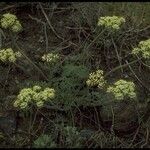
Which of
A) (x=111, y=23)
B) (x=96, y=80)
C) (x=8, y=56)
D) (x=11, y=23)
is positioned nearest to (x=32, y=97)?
(x=8, y=56)

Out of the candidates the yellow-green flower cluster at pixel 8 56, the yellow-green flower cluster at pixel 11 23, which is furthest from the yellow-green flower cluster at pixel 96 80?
the yellow-green flower cluster at pixel 11 23

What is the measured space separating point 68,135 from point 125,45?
1703 mm

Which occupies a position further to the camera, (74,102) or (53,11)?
(53,11)

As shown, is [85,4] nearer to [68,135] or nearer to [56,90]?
[56,90]

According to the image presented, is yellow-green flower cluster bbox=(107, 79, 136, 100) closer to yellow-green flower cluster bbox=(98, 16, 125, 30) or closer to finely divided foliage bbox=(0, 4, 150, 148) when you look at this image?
finely divided foliage bbox=(0, 4, 150, 148)

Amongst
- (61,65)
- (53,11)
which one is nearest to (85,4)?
(53,11)

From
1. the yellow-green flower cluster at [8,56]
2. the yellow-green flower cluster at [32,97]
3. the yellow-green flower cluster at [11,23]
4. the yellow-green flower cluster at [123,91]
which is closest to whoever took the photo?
the yellow-green flower cluster at [32,97]

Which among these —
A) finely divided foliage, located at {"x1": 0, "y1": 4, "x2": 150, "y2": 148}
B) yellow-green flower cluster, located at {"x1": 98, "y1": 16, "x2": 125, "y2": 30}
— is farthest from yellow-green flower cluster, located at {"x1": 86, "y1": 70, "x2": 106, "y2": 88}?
yellow-green flower cluster, located at {"x1": 98, "y1": 16, "x2": 125, "y2": 30}

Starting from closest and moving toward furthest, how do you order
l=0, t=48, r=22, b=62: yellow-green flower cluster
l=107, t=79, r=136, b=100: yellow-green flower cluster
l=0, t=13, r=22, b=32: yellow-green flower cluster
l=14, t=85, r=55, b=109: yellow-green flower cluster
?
l=14, t=85, r=55, b=109: yellow-green flower cluster, l=107, t=79, r=136, b=100: yellow-green flower cluster, l=0, t=48, r=22, b=62: yellow-green flower cluster, l=0, t=13, r=22, b=32: yellow-green flower cluster

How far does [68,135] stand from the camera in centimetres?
460

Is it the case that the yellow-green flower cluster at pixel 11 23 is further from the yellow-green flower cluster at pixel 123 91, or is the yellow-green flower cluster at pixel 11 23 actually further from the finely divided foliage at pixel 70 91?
the yellow-green flower cluster at pixel 123 91

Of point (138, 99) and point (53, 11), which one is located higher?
point (53, 11)

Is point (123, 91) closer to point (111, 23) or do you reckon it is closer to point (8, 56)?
point (111, 23)

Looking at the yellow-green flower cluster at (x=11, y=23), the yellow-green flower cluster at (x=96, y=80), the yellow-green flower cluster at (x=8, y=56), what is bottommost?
the yellow-green flower cluster at (x=96, y=80)
